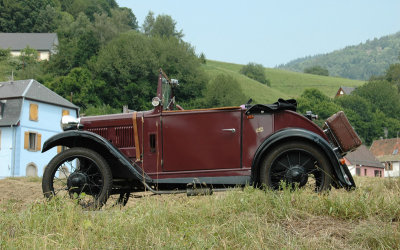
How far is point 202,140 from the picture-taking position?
6496 millimetres

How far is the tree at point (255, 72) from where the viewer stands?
345 feet

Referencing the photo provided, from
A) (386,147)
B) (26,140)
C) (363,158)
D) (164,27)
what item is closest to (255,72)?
(164,27)

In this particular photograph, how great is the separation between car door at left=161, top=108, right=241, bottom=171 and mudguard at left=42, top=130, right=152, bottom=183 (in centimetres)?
39

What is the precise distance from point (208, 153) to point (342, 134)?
1.79 metres

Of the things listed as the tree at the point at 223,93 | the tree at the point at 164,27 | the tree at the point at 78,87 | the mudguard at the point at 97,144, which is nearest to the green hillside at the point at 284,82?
the tree at the point at 164,27

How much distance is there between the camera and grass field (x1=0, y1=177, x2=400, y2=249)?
3922 millimetres

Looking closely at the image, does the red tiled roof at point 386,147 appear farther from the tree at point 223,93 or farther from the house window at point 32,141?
the house window at point 32,141

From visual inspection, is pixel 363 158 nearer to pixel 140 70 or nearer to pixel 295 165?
pixel 140 70

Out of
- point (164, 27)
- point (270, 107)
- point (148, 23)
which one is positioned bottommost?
point (270, 107)

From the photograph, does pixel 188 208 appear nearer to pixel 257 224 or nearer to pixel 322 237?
pixel 257 224

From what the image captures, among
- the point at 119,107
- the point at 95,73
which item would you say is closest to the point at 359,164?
the point at 119,107

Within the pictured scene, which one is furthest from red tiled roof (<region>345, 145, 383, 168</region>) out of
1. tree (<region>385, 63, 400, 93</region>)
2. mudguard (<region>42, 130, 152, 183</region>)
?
mudguard (<region>42, 130, 152, 183</region>)

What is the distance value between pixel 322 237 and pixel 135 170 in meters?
3.13

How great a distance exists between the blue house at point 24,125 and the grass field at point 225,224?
34867 millimetres
